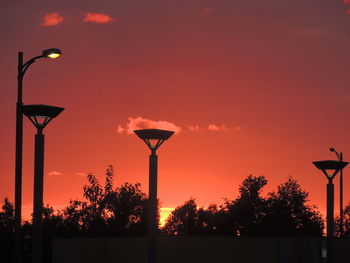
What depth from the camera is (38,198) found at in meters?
18.3

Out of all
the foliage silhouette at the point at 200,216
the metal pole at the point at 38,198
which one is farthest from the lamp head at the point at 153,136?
the foliage silhouette at the point at 200,216

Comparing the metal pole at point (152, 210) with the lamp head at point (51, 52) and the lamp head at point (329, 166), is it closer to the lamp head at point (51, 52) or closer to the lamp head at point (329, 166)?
the lamp head at point (51, 52)

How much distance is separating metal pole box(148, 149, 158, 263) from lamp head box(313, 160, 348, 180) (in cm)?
1083

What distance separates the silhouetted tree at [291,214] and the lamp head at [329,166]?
49.2 m

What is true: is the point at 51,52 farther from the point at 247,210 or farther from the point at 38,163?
the point at 247,210

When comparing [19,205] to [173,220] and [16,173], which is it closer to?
[16,173]

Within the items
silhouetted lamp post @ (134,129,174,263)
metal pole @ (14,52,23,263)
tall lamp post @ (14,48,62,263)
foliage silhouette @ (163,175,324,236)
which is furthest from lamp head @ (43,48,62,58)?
foliage silhouette @ (163,175,324,236)

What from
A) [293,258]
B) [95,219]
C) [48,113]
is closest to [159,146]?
[48,113]

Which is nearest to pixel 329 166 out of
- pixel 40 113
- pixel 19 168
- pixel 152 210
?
pixel 152 210

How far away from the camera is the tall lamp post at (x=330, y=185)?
2998 centimetres

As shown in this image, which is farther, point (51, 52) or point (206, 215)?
point (206, 215)

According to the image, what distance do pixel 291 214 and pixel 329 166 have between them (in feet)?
176

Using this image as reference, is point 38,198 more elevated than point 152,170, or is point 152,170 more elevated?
point 152,170

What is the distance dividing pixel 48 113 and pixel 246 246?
13231 mm
